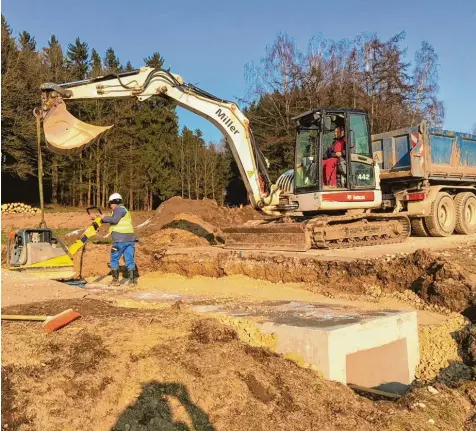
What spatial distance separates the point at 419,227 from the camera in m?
12.2

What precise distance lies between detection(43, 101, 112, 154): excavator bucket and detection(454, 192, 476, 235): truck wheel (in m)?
9.96

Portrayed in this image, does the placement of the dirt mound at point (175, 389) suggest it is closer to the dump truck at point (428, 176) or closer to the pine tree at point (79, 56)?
the dump truck at point (428, 176)

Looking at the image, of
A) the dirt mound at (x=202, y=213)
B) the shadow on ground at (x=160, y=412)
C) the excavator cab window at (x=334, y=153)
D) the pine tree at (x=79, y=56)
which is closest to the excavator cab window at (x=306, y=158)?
the excavator cab window at (x=334, y=153)

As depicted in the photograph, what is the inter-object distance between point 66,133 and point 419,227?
30.0ft

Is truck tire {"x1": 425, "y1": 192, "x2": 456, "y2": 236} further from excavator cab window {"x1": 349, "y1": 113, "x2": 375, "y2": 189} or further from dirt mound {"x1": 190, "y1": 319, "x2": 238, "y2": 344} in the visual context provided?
dirt mound {"x1": 190, "y1": 319, "x2": 238, "y2": 344}

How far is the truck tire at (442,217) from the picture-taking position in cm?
1191

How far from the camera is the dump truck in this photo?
11625mm

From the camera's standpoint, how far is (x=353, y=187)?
10133mm

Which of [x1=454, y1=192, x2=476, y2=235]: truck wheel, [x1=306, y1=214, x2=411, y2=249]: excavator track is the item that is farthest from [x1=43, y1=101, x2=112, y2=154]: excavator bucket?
[x1=454, y1=192, x2=476, y2=235]: truck wheel

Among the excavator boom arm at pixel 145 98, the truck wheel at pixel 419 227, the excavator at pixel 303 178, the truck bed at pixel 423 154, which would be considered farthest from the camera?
the truck wheel at pixel 419 227

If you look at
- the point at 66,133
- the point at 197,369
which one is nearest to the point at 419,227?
the point at 66,133

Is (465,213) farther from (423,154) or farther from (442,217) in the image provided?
(423,154)

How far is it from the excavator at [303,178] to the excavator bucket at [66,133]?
4.18 ft

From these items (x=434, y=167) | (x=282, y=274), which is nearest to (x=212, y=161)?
(x=434, y=167)
